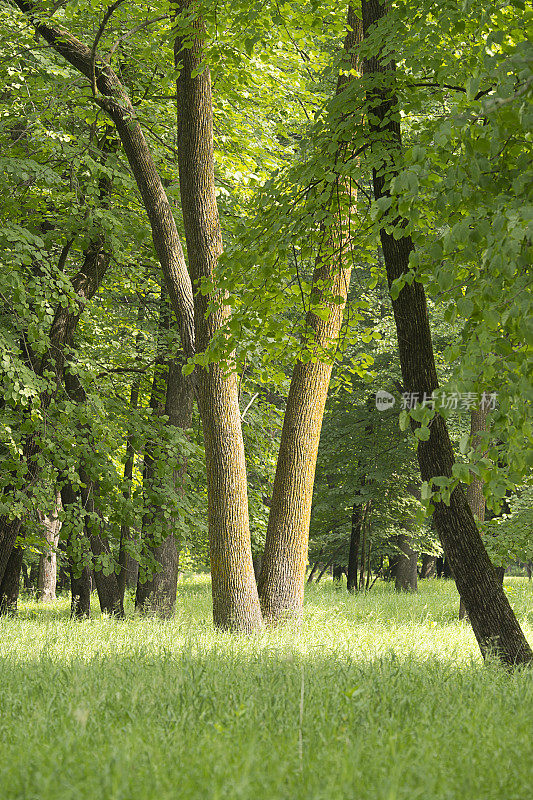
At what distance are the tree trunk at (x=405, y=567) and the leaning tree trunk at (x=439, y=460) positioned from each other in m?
14.4

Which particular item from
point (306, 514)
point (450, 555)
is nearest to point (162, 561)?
point (306, 514)

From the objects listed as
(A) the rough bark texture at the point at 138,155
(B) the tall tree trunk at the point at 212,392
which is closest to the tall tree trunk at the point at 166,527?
(B) the tall tree trunk at the point at 212,392

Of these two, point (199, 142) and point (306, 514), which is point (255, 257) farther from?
point (306, 514)

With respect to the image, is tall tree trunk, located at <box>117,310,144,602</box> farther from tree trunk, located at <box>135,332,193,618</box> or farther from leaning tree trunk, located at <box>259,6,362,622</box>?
leaning tree trunk, located at <box>259,6,362,622</box>

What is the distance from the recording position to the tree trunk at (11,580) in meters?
11.6

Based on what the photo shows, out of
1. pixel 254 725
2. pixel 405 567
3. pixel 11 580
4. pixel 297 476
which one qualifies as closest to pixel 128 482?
pixel 297 476

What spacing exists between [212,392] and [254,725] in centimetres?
420

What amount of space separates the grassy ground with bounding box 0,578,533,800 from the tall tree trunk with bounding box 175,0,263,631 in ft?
3.66

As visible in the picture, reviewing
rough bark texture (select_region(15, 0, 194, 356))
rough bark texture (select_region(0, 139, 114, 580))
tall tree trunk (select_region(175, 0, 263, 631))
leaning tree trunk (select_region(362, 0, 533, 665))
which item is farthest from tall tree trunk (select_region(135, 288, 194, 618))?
leaning tree trunk (select_region(362, 0, 533, 665))

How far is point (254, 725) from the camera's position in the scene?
11.2 feet

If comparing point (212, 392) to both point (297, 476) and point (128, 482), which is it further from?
point (128, 482)

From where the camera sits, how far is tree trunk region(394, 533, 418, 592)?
20.0 m

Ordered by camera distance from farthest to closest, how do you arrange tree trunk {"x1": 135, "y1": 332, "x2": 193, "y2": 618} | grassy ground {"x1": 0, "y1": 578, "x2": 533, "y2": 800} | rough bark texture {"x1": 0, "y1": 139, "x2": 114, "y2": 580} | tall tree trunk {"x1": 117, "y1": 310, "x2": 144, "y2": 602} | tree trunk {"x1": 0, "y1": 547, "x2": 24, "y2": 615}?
Result: tree trunk {"x1": 0, "y1": 547, "x2": 24, "y2": 615}, tree trunk {"x1": 135, "y1": 332, "x2": 193, "y2": 618}, tall tree trunk {"x1": 117, "y1": 310, "x2": 144, "y2": 602}, rough bark texture {"x1": 0, "y1": 139, "x2": 114, "y2": 580}, grassy ground {"x1": 0, "y1": 578, "x2": 533, "y2": 800}

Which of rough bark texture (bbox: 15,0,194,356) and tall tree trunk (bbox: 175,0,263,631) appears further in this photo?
rough bark texture (bbox: 15,0,194,356)
